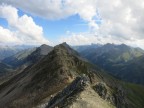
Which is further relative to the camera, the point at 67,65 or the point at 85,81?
the point at 67,65

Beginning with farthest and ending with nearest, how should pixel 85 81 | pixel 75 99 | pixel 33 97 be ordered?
pixel 33 97 < pixel 85 81 < pixel 75 99

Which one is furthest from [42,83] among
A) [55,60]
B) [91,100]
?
[91,100]

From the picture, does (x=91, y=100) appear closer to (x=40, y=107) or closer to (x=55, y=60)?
(x=40, y=107)

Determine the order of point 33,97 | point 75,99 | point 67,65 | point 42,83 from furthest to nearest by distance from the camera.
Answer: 1. point 67,65
2. point 42,83
3. point 33,97
4. point 75,99

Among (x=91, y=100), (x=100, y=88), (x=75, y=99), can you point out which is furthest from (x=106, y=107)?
(x=100, y=88)

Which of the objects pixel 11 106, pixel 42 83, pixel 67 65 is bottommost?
pixel 11 106

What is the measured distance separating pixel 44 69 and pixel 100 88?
47521 millimetres

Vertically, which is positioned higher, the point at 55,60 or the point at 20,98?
the point at 55,60

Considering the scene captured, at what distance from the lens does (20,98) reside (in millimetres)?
78438

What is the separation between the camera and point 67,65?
88.2 meters

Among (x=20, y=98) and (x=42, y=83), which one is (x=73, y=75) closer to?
(x=42, y=83)

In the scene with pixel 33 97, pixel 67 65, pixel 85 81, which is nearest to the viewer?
pixel 85 81

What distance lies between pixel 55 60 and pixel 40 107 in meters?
34.5

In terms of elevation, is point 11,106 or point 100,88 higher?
point 100,88
